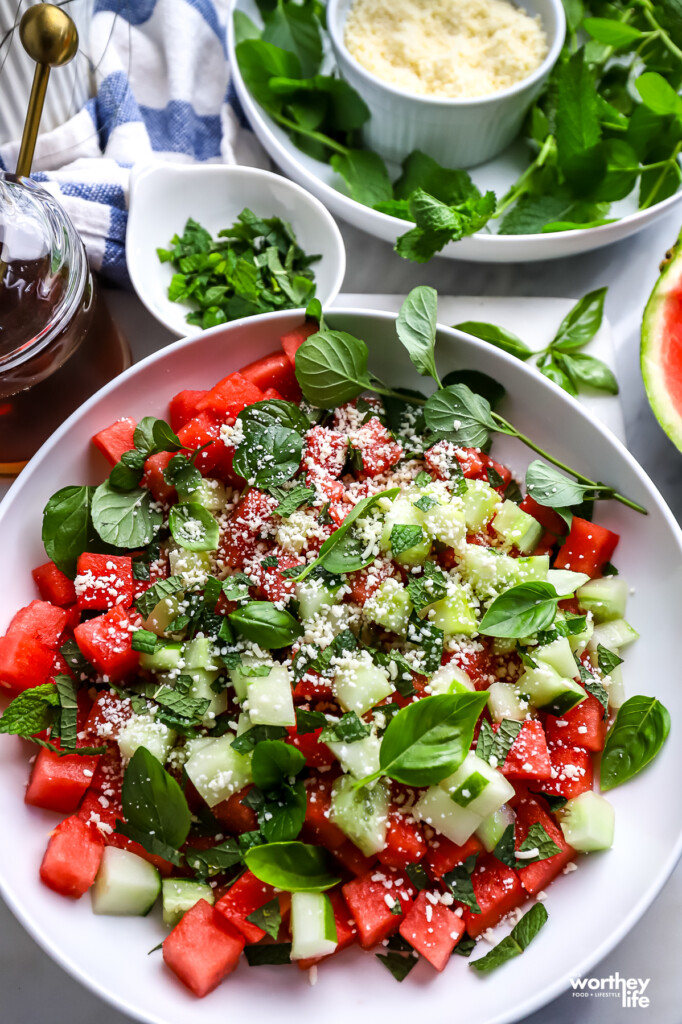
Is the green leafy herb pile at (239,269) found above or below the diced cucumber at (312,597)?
above

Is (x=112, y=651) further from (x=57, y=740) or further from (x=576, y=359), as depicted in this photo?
(x=576, y=359)

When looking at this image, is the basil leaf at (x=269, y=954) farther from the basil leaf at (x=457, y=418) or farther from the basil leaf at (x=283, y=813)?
the basil leaf at (x=457, y=418)

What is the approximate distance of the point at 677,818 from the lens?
1382 millimetres

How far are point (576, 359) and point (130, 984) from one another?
5.09 feet

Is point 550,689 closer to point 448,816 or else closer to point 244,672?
point 448,816

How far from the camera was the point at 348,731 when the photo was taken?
4.33ft

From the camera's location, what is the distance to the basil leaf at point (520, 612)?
1.38 meters

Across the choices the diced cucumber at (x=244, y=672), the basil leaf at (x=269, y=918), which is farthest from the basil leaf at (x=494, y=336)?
the basil leaf at (x=269, y=918)

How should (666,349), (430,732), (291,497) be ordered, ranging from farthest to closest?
(666,349) < (291,497) < (430,732)

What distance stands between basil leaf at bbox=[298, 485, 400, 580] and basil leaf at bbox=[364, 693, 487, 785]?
0.28 meters

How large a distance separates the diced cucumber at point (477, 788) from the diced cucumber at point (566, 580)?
1.13 feet

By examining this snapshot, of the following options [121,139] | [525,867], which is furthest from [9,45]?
[525,867]

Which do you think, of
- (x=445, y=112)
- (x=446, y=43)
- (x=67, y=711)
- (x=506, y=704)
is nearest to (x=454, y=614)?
(x=506, y=704)

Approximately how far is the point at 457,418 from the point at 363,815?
742mm
